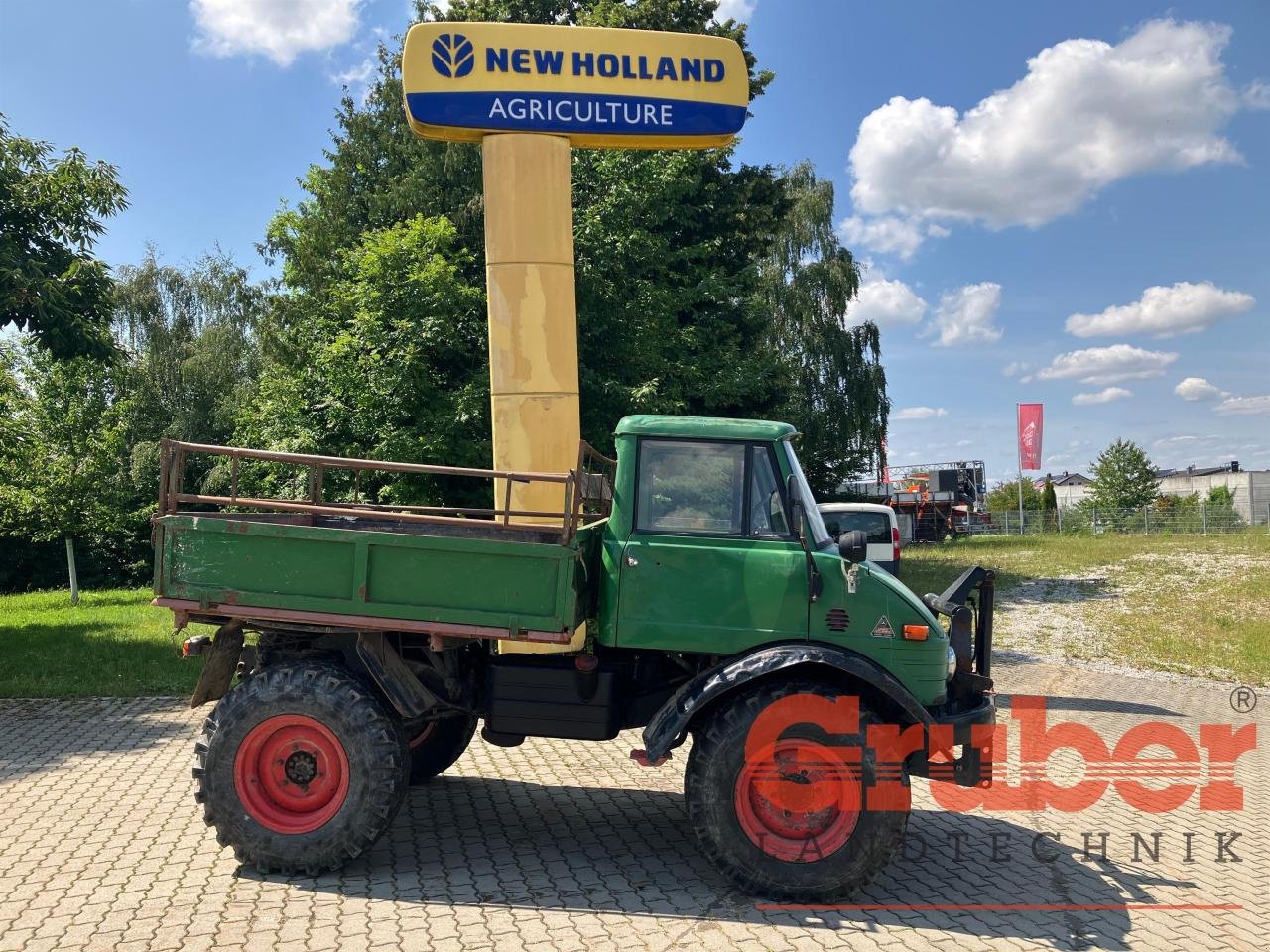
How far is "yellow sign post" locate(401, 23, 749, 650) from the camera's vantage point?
8062 millimetres

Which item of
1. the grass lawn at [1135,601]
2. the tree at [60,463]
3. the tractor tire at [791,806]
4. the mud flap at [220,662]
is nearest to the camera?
the tractor tire at [791,806]

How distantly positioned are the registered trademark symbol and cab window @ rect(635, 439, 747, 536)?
324 inches

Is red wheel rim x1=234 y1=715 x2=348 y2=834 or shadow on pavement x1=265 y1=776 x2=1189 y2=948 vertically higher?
red wheel rim x1=234 y1=715 x2=348 y2=834

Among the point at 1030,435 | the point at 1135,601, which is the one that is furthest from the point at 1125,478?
the point at 1135,601

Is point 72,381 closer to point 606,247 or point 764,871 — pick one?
point 606,247

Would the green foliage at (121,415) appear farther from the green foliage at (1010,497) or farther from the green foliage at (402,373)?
the green foliage at (1010,497)

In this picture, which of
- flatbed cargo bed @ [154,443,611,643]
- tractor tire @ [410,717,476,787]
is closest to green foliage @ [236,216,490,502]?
tractor tire @ [410,717,476,787]

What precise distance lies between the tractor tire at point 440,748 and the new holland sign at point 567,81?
4.92 metres

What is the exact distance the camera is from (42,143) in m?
12.2

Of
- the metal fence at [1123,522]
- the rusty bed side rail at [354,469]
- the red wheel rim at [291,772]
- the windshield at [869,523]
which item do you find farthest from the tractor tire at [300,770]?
the metal fence at [1123,522]

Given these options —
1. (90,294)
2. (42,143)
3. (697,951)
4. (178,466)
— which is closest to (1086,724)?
(697,951)

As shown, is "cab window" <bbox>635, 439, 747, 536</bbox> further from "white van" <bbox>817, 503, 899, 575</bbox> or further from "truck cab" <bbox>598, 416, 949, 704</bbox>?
"white van" <bbox>817, 503, 899, 575</bbox>

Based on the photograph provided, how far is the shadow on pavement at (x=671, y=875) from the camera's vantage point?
474cm

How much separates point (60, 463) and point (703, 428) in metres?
19.5
